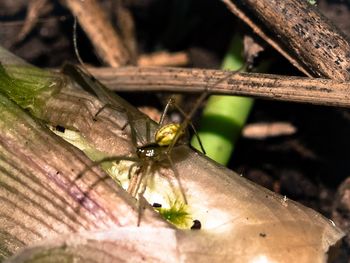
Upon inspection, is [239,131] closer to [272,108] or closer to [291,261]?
[272,108]

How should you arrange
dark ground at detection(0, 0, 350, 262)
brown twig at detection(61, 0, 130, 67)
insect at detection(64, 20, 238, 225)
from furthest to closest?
brown twig at detection(61, 0, 130, 67) → dark ground at detection(0, 0, 350, 262) → insect at detection(64, 20, 238, 225)

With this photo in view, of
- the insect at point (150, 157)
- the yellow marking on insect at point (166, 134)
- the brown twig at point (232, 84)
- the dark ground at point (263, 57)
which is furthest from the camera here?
the dark ground at point (263, 57)

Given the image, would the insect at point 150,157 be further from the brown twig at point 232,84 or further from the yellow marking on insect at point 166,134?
the brown twig at point 232,84

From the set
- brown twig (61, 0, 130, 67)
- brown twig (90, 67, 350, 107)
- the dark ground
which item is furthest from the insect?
brown twig (61, 0, 130, 67)

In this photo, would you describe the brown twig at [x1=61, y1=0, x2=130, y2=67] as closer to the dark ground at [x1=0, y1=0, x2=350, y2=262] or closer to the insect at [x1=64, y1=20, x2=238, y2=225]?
the dark ground at [x1=0, y1=0, x2=350, y2=262]

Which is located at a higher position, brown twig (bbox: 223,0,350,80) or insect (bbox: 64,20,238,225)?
brown twig (bbox: 223,0,350,80)

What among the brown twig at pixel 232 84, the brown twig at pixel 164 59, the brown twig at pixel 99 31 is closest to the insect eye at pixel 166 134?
the brown twig at pixel 232 84

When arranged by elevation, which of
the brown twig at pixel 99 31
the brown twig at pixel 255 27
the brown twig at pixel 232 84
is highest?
the brown twig at pixel 99 31

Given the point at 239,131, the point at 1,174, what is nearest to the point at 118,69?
the point at 239,131
